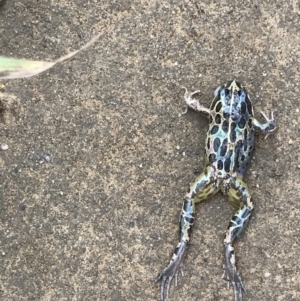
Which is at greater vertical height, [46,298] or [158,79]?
[158,79]

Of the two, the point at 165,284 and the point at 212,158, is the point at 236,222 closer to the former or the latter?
the point at 212,158

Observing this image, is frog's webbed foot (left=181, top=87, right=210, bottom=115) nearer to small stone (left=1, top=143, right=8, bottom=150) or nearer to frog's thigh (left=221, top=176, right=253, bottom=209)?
frog's thigh (left=221, top=176, right=253, bottom=209)

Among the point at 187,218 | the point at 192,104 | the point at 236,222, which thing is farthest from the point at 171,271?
the point at 192,104

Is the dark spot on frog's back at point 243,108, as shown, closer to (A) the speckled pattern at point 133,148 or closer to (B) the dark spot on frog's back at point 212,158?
(A) the speckled pattern at point 133,148

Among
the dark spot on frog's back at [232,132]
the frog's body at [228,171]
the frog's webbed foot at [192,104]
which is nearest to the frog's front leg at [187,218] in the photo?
the frog's body at [228,171]

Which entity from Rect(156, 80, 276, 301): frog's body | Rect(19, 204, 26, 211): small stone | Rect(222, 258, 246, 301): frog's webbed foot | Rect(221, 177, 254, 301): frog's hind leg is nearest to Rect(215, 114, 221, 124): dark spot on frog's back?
Rect(156, 80, 276, 301): frog's body

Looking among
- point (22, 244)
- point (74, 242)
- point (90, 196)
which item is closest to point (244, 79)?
point (90, 196)

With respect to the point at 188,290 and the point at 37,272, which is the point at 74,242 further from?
the point at 188,290
